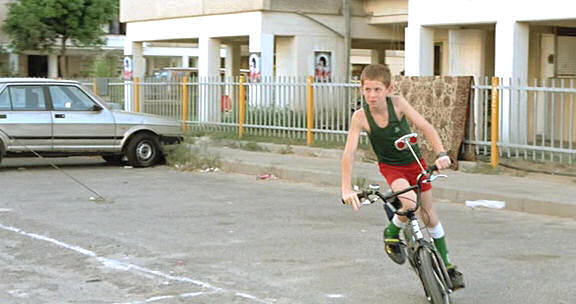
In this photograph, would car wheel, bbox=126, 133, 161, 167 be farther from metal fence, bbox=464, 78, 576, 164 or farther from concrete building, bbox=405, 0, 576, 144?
concrete building, bbox=405, 0, 576, 144

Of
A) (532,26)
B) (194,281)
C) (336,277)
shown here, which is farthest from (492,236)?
(532,26)

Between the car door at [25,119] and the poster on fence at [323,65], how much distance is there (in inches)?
401

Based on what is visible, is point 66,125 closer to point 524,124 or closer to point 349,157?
point 524,124

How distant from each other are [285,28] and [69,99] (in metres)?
8.97

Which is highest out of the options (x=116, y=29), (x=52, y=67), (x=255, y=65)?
(x=116, y=29)

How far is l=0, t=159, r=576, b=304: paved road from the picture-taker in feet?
23.1

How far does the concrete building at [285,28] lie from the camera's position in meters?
23.5

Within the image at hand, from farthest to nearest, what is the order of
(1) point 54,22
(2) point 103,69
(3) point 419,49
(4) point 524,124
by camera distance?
1. (2) point 103,69
2. (1) point 54,22
3. (3) point 419,49
4. (4) point 524,124

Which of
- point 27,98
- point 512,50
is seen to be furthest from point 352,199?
point 512,50

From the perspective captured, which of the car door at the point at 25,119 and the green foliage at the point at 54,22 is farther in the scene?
the green foliage at the point at 54,22

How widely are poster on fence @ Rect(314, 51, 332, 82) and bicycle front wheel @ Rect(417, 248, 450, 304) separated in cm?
1876

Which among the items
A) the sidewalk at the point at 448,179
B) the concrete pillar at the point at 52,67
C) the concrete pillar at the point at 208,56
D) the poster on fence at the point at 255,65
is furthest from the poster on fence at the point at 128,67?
the concrete pillar at the point at 52,67

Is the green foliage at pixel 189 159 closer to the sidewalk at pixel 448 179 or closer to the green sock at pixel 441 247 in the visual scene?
the sidewalk at pixel 448 179

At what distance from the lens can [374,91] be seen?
5996 millimetres
